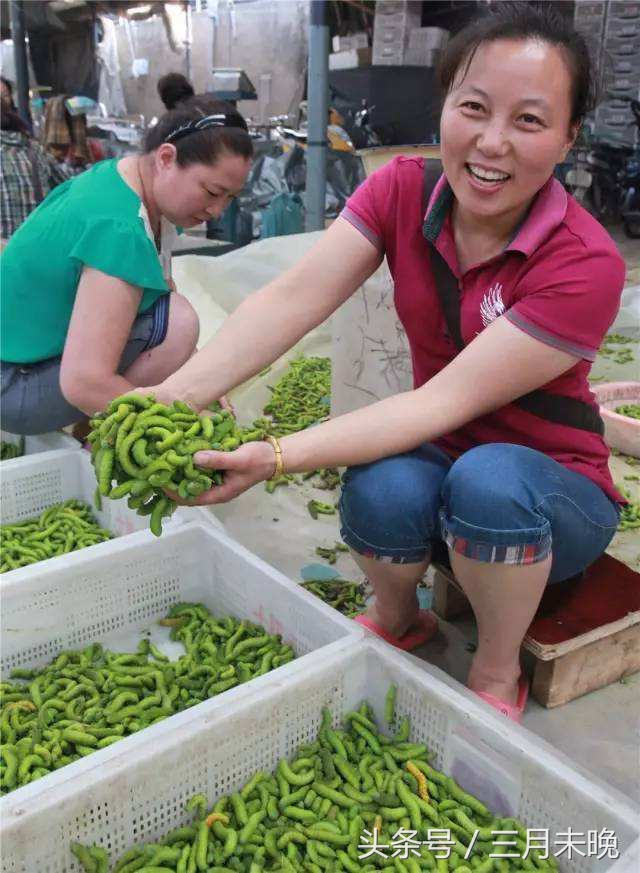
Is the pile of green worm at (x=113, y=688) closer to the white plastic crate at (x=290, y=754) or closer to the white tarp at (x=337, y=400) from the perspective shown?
the white plastic crate at (x=290, y=754)

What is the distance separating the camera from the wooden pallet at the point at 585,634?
6.96 feet

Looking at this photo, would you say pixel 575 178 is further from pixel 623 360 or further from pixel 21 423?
pixel 21 423

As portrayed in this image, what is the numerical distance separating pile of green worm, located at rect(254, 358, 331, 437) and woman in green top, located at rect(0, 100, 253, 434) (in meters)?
1.28

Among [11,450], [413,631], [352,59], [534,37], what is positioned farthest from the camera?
[352,59]

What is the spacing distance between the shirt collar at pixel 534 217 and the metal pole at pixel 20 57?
490 inches

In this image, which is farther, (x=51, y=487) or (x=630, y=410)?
(x=630, y=410)

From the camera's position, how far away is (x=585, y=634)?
2.12 m

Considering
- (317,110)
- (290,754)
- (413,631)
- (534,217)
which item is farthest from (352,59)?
(290,754)

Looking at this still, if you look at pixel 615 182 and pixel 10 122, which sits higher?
pixel 10 122

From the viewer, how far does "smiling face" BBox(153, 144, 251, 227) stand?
276cm

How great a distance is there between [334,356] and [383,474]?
6.41 ft

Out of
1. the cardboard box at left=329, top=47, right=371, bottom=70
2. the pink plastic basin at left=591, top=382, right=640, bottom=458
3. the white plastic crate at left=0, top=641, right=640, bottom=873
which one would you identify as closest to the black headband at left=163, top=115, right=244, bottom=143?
the white plastic crate at left=0, top=641, right=640, bottom=873

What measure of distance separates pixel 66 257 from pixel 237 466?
4.56ft

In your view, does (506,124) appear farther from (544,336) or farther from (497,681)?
(497,681)
